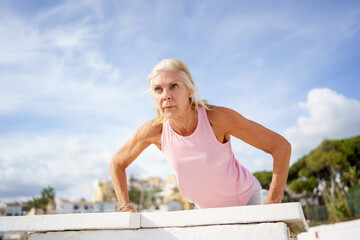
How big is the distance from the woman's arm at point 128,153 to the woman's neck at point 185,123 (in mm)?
152

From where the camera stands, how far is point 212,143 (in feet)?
7.32

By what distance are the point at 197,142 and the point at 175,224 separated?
0.64 metres

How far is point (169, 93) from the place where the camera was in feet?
7.07

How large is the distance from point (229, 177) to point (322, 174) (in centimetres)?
3260

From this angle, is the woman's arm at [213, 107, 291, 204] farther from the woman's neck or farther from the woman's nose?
the woman's nose

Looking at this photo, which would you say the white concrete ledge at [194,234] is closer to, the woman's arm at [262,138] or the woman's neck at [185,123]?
the woman's arm at [262,138]

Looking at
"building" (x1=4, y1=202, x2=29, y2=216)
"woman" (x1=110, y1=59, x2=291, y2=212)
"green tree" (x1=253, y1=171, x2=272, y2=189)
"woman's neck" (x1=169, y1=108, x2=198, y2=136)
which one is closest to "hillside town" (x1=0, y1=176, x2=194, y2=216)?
"building" (x1=4, y1=202, x2=29, y2=216)

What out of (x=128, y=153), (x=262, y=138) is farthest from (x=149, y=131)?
(x=262, y=138)

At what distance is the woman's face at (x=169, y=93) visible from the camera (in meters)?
2.16

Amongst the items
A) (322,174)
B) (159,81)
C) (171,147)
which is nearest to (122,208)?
(171,147)

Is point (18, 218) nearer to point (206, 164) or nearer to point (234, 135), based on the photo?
point (206, 164)

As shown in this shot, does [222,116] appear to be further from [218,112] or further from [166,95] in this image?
[166,95]

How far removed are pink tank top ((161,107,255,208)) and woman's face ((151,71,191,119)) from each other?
0.18 meters

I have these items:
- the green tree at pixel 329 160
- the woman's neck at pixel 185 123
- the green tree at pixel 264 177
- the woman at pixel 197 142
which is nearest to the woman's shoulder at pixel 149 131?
the woman at pixel 197 142
